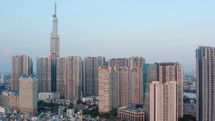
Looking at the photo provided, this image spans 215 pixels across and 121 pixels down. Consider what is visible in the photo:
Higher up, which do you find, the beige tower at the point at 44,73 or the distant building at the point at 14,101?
the beige tower at the point at 44,73

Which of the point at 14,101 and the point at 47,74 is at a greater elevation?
the point at 47,74

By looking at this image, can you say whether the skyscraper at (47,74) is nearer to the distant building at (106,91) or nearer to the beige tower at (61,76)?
the beige tower at (61,76)

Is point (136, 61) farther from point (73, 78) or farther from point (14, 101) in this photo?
point (14, 101)

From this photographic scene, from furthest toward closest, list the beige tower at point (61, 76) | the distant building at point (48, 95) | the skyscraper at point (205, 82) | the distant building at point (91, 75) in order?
1. the beige tower at point (61, 76)
2. the distant building at point (91, 75)
3. the distant building at point (48, 95)
4. the skyscraper at point (205, 82)

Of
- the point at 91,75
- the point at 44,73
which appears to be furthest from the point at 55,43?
the point at 91,75

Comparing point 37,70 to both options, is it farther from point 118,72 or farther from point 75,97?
point 118,72

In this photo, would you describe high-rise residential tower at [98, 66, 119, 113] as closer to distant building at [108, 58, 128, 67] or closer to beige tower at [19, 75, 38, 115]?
beige tower at [19, 75, 38, 115]

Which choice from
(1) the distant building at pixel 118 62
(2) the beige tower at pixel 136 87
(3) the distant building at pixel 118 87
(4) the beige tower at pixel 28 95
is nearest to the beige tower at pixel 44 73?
(1) the distant building at pixel 118 62
